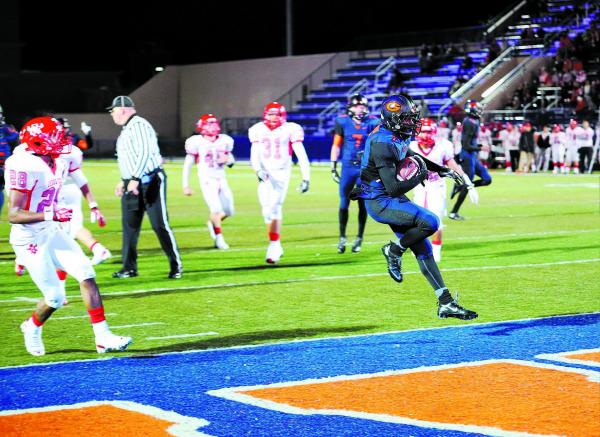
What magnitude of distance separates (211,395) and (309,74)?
46633 millimetres

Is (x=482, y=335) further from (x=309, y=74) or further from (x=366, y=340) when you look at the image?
(x=309, y=74)

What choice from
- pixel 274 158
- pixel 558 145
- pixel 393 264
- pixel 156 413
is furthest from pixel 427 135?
pixel 558 145

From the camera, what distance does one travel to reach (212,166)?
15.3 m

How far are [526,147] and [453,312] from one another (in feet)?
95.3

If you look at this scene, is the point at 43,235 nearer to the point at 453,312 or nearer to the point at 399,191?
the point at 399,191

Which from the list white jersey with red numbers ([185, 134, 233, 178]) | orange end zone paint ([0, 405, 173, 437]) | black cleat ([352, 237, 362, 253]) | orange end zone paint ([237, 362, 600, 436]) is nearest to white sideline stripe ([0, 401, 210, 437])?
orange end zone paint ([0, 405, 173, 437])

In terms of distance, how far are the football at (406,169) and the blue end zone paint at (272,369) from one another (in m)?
1.17

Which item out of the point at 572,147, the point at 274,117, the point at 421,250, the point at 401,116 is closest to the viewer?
the point at 401,116

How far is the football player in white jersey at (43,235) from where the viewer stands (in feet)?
24.8

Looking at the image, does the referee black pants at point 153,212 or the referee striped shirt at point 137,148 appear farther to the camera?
the referee black pants at point 153,212

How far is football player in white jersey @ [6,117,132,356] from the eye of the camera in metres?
7.55

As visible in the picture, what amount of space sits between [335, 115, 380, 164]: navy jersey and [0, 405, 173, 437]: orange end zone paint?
8.21m

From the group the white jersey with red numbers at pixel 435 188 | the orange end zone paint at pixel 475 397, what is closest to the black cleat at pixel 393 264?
the orange end zone paint at pixel 475 397

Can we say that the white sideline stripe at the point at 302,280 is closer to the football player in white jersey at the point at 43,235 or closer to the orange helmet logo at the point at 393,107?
the football player in white jersey at the point at 43,235
